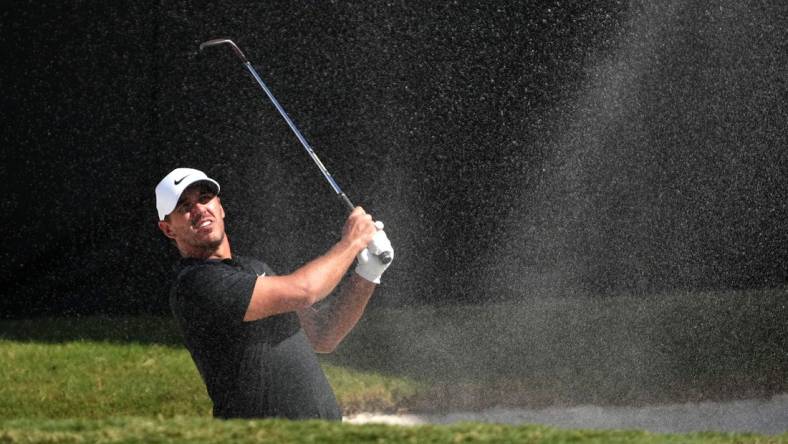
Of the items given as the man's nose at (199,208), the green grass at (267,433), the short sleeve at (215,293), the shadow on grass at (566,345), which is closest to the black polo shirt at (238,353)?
the short sleeve at (215,293)

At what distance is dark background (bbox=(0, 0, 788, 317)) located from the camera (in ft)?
22.8

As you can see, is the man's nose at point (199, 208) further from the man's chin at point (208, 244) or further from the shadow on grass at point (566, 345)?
the shadow on grass at point (566, 345)

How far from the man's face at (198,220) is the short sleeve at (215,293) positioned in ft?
0.30

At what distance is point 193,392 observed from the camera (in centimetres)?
543

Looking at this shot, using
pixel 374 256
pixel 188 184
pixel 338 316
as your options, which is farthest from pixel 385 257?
pixel 188 184

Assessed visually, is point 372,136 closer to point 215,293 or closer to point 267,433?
point 215,293

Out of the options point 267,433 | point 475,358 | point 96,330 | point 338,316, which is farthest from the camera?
point 96,330

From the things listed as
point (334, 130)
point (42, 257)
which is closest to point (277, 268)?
point (334, 130)

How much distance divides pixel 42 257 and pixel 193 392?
2.05 m

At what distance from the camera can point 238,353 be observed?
3133mm

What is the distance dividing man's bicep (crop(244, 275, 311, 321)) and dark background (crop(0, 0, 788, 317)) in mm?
3835

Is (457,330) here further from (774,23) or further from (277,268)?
(774,23)

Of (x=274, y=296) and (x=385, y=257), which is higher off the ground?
(x=385, y=257)

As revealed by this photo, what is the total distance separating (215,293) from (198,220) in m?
0.22
